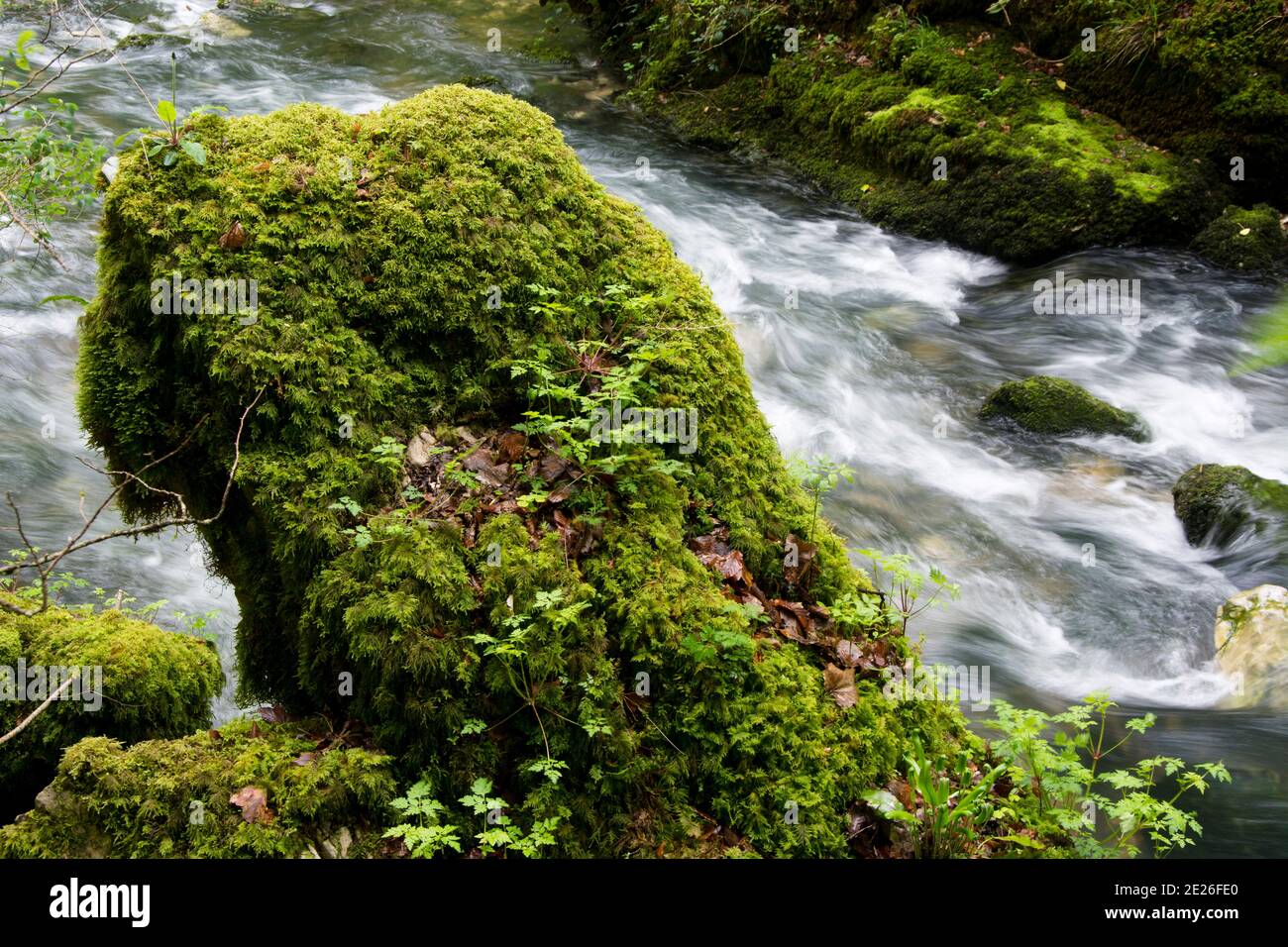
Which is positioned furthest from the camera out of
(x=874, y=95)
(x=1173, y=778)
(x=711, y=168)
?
(x=711, y=168)

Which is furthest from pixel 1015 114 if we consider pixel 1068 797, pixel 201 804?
pixel 201 804

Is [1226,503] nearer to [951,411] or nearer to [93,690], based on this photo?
[951,411]

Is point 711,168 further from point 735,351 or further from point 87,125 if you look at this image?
point 735,351

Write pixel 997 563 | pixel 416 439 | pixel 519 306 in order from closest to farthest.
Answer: pixel 416 439
pixel 519 306
pixel 997 563

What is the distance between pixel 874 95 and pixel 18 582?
11.5m

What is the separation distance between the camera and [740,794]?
11.3 ft

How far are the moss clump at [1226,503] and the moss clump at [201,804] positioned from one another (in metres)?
7.31

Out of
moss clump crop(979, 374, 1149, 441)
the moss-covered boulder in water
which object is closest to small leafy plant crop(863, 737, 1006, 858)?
the moss-covered boulder in water

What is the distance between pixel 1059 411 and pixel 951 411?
1.02m

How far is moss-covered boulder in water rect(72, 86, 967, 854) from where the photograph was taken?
11.3ft

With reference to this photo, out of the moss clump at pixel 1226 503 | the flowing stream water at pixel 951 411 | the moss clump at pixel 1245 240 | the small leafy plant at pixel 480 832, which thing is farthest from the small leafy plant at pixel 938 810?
the moss clump at pixel 1245 240

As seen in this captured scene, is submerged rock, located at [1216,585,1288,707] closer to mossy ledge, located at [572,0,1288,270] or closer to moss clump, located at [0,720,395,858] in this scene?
mossy ledge, located at [572,0,1288,270]

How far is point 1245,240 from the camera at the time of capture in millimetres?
10523

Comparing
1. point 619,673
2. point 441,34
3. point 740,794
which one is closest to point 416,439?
point 619,673
